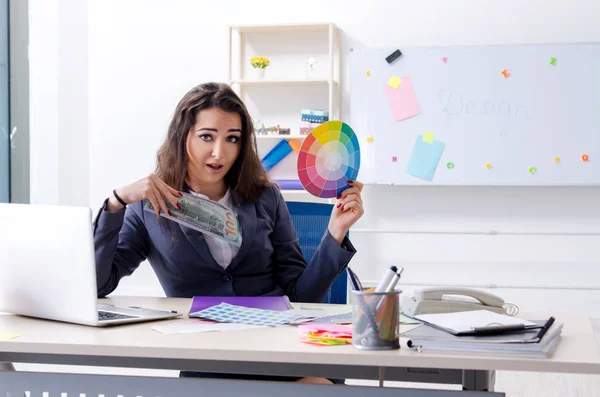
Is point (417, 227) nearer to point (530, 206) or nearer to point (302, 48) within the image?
point (530, 206)

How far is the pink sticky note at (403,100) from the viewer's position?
4.18 m

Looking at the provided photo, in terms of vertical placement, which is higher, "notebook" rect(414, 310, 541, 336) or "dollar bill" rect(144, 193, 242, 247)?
"dollar bill" rect(144, 193, 242, 247)

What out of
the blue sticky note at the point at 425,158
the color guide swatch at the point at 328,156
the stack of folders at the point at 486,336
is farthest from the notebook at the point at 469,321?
the blue sticky note at the point at 425,158

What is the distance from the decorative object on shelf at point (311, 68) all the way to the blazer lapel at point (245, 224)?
8.41ft

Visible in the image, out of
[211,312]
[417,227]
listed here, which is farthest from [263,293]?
[417,227]

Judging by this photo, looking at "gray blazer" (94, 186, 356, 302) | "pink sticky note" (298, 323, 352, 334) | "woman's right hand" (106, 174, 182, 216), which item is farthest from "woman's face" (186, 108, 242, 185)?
"pink sticky note" (298, 323, 352, 334)

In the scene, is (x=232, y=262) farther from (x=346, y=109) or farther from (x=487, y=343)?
(x=346, y=109)

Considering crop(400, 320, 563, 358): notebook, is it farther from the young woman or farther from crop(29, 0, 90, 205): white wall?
crop(29, 0, 90, 205): white wall

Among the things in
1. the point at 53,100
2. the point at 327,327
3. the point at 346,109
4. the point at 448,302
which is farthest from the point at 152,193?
the point at 53,100

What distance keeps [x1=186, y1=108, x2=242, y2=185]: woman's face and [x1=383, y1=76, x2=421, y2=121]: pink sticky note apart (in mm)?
2460

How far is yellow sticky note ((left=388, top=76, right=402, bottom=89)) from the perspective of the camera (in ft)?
13.8

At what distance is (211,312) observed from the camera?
145cm

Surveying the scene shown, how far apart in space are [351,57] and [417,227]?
3.46 ft

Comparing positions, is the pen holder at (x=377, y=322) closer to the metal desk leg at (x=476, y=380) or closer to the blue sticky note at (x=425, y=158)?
the metal desk leg at (x=476, y=380)
